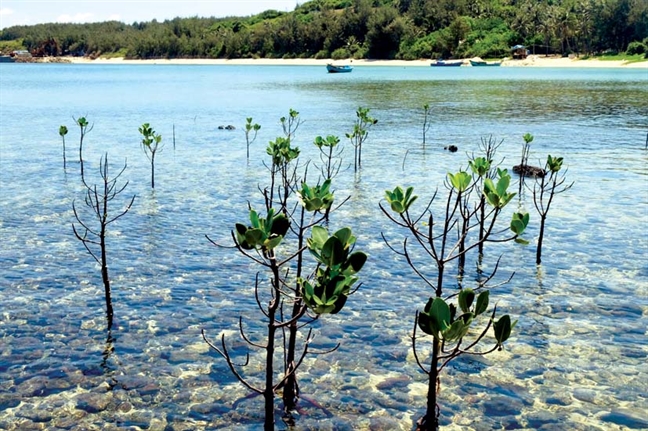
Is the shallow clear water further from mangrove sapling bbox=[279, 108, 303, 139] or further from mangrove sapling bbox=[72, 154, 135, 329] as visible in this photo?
mangrove sapling bbox=[279, 108, 303, 139]

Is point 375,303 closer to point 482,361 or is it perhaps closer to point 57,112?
point 482,361

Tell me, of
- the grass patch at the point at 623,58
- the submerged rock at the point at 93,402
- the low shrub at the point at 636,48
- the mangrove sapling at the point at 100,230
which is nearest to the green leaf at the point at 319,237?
the submerged rock at the point at 93,402

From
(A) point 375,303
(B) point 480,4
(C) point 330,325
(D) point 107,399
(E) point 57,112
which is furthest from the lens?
(B) point 480,4

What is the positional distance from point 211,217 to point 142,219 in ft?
6.82

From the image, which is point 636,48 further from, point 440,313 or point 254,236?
point 254,236

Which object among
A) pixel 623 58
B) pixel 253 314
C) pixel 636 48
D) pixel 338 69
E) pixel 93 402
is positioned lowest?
pixel 93 402

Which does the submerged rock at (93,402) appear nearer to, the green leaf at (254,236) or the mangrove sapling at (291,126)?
the green leaf at (254,236)

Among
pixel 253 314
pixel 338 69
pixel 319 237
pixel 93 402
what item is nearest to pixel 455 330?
pixel 319 237

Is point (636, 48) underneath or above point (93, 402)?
above

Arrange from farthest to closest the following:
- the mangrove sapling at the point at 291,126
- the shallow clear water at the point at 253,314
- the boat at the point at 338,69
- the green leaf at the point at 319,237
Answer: the boat at the point at 338,69 < the mangrove sapling at the point at 291,126 < the shallow clear water at the point at 253,314 < the green leaf at the point at 319,237

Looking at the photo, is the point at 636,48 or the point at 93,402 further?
the point at 636,48

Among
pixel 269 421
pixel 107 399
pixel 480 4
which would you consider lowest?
pixel 107 399

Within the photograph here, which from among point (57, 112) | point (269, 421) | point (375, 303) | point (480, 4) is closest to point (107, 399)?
point (269, 421)

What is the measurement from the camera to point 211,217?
65.9 ft
